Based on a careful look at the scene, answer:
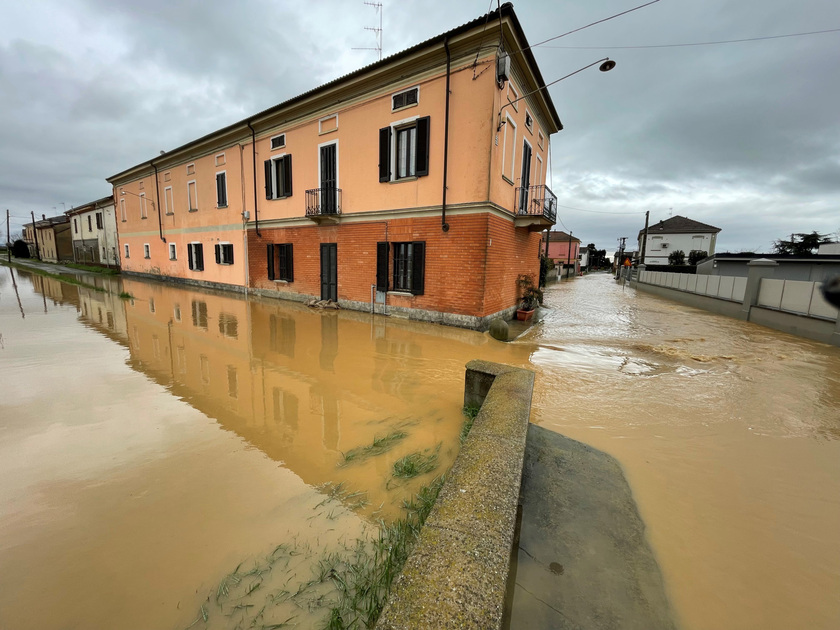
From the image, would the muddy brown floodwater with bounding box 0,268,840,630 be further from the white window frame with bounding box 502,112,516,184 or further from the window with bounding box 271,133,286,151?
the window with bounding box 271,133,286,151

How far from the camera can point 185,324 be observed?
28.7 feet

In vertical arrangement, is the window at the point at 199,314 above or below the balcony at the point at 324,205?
below

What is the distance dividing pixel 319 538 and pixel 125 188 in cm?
2971

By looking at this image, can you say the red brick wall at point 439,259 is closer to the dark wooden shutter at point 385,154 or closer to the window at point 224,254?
the dark wooden shutter at point 385,154

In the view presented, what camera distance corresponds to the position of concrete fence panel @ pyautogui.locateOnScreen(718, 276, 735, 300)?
12.0 meters

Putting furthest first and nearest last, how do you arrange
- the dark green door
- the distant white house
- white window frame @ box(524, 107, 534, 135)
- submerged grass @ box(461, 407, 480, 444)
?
the distant white house, the dark green door, white window frame @ box(524, 107, 534, 135), submerged grass @ box(461, 407, 480, 444)

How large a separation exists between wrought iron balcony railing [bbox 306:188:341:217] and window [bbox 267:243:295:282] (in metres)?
2.10

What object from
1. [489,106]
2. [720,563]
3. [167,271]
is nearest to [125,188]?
[167,271]

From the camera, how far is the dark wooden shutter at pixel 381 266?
10211 millimetres

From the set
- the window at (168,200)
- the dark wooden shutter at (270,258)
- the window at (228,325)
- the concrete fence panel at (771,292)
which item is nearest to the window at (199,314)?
the window at (228,325)

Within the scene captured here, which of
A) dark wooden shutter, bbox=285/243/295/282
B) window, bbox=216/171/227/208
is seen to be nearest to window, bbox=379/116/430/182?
dark wooden shutter, bbox=285/243/295/282

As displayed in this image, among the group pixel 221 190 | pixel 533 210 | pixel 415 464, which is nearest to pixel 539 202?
pixel 533 210

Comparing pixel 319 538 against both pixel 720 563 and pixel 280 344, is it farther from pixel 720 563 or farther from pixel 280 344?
pixel 280 344

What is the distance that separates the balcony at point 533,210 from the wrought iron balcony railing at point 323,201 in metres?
5.79
